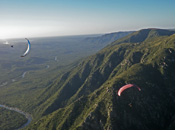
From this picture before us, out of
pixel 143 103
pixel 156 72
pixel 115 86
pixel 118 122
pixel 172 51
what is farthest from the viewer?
pixel 172 51

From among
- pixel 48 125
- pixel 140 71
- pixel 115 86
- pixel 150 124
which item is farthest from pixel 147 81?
pixel 48 125

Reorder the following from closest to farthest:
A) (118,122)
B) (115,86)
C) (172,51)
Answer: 1. (118,122)
2. (115,86)
3. (172,51)

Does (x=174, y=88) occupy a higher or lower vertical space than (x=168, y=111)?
higher

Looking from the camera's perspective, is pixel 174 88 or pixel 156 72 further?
pixel 156 72

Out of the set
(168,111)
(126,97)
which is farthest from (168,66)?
(126,97)

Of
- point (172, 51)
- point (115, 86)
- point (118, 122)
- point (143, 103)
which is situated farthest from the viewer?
point (172, 51)

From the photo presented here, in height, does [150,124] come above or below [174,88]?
below

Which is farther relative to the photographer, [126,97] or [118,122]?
[126,97]

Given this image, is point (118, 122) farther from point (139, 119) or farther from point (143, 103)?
point (143, 103)

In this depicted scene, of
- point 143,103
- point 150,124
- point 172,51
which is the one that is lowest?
point 150,124

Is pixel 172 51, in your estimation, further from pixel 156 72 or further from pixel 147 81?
pixel 147 81
